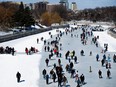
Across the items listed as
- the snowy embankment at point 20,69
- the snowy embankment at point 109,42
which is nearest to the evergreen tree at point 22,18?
the snowy embankment at point 109,42

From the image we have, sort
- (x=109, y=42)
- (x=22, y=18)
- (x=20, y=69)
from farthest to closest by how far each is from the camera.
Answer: (x=22, y=18) < (x=109, y=42) < (x=20, y=69)

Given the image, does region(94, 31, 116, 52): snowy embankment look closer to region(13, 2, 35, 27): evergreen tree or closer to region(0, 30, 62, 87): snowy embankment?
region(0, 30, 62, 87): snowy embankment

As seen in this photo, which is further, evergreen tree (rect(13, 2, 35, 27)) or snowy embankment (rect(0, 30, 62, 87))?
evergreen tree (rect(13, 2, 35, 27))

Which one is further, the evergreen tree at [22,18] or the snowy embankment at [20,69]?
the evergreen tree at [22,18]

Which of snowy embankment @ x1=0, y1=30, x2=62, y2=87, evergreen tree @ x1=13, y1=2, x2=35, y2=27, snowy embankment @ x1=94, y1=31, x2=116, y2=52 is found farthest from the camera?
evergreen tree @ x1=13, y1=2, x2=35, y2=27

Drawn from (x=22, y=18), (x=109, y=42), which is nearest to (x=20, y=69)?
(x=109, y=42)

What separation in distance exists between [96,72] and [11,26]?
5105 cm

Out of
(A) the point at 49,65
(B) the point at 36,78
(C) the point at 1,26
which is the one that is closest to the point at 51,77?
(B) the point at 36,78

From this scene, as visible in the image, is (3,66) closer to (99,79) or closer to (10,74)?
(10,74)

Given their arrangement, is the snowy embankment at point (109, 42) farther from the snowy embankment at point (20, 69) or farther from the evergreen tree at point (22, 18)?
the evergreen tree at point (22, 18)

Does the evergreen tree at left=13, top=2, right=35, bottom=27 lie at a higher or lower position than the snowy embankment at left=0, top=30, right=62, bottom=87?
lower

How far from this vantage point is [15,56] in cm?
3134

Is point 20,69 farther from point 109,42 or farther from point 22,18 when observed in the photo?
point 22,18

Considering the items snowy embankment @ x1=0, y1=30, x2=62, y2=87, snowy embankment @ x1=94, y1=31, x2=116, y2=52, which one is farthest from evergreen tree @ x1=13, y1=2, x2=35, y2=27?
snowy embankment @ x1=0, y1=30, x2=62, y2=87
